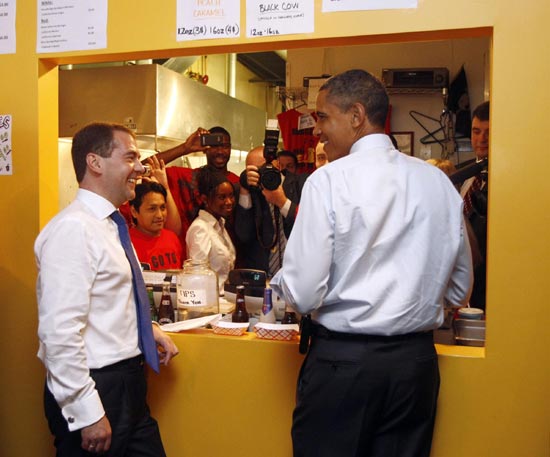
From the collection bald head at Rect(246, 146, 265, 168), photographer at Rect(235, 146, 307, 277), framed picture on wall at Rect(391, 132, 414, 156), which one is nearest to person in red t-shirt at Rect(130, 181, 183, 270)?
photographer at Rect(235, 146, 307, 277)

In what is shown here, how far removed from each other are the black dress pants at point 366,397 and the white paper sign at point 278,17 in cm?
101

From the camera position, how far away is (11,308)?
236 cm

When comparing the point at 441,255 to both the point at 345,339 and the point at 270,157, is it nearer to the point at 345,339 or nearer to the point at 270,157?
the point at 345,339

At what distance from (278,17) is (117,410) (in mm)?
1359

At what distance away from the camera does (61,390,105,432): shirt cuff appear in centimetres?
160

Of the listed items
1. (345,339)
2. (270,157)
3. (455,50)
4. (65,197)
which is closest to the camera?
(345,339)

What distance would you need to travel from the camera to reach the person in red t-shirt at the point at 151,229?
121 inches

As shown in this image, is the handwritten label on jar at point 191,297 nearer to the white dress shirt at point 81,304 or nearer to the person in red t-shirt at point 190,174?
the white dress shirt at point 81,304

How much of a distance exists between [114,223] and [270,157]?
93 cm

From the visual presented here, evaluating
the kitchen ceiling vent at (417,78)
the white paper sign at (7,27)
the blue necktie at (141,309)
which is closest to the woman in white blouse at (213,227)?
the blue necktie at (141,309)

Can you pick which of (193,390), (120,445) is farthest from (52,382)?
(193,390)

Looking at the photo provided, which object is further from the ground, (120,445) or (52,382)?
(52,382)

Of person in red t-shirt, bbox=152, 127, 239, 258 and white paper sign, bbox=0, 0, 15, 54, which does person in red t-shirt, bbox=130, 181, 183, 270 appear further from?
white paper sign, bbox=0, 0, 15, 54

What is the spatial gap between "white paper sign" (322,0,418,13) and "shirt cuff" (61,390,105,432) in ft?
4.56
